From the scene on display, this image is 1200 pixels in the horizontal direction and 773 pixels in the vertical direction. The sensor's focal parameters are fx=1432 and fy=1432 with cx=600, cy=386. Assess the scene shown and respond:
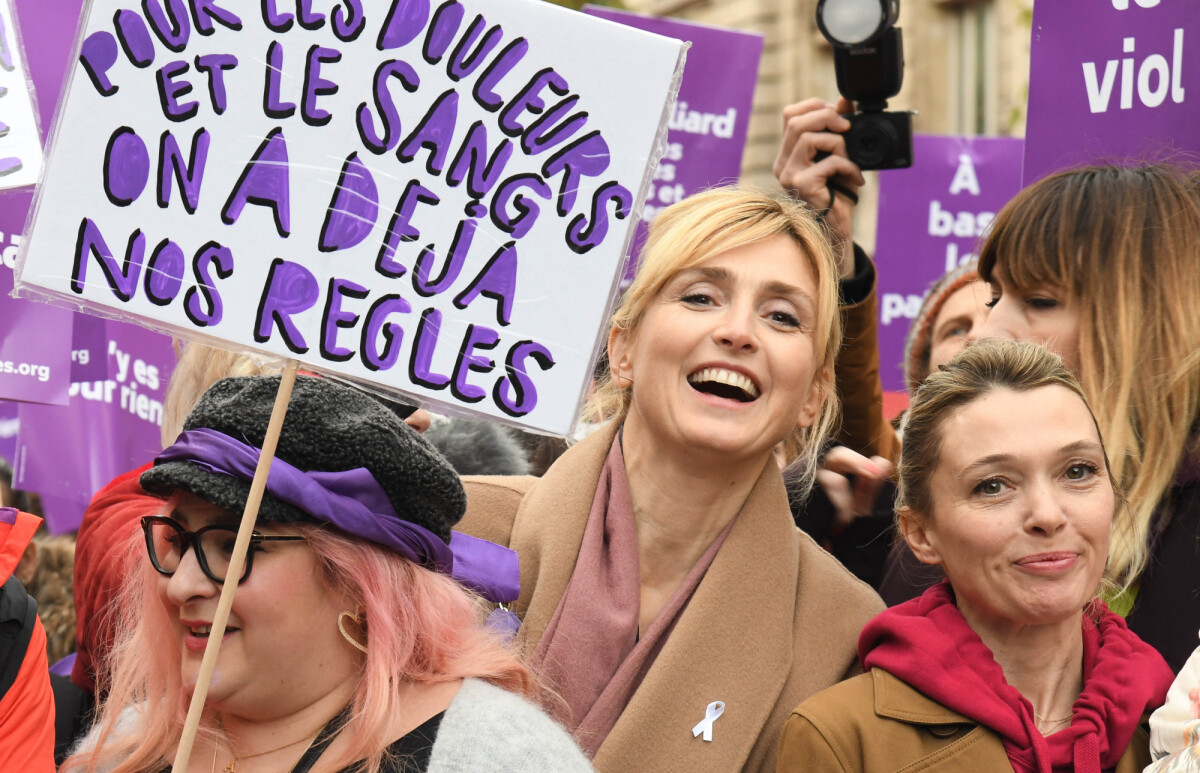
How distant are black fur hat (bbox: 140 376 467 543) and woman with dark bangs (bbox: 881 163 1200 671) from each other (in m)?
1.28

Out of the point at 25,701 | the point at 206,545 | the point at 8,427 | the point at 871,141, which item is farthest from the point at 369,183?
the point at 8,427

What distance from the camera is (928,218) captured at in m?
5.95

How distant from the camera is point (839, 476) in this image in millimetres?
3445

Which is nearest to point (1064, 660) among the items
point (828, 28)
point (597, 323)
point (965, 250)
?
point (597, 323)

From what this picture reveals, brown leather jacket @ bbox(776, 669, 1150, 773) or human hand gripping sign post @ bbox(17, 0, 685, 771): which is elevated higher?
human hand gripping sign post @ bbox(17, 0, 685, 771)

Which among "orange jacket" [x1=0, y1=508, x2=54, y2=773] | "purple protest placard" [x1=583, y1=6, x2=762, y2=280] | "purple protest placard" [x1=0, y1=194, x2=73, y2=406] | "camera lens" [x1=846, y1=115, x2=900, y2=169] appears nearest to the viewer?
"orange jacket" [x1=0, y1=508, x2=54, y2=773]

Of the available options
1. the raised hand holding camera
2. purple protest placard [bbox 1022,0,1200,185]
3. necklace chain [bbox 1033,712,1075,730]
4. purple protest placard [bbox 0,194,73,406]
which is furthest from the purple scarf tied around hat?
purple protest placard [bbox 1022,0,1200,185]

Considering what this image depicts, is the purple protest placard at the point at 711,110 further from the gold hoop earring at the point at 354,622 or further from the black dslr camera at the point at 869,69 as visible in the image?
the gold hoop earring at the point at 354,622

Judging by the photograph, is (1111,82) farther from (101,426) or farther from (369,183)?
(101,426)

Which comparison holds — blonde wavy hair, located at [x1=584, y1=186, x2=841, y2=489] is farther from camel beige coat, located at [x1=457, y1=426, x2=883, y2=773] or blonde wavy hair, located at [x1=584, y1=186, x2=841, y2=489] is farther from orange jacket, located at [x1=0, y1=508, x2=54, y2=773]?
orange jacket, located at [x1=0, y1=508, x2=54, y2=773]

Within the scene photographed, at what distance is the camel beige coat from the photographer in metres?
2.57

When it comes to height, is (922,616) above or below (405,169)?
below

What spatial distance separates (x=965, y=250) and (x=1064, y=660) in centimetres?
372

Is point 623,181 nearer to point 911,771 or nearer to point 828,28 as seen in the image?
point 911,771
